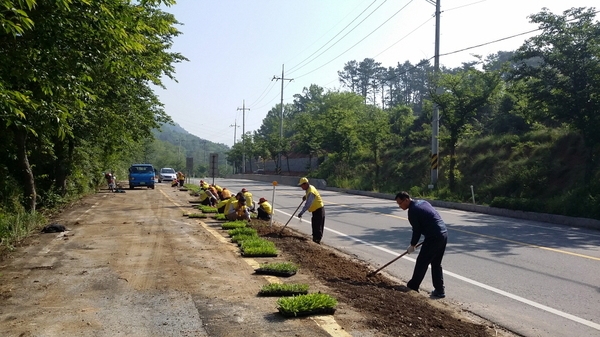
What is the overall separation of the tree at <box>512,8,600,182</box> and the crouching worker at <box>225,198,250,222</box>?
13146 millimetres

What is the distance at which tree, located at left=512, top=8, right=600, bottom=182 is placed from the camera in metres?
20.6

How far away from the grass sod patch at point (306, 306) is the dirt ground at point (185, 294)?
4.0 inches

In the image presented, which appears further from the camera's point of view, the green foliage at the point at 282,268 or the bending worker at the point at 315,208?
the bending worker at the point at 315,208

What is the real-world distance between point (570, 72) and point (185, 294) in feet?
63.2

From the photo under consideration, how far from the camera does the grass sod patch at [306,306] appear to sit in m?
5.84

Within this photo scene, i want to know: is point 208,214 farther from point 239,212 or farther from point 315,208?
point 315,208

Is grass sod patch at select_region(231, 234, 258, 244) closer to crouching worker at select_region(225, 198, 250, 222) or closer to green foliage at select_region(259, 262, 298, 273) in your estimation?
green foliage at select_region(259, 262, 298, 273)

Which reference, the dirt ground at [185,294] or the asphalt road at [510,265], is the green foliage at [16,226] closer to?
the dirt ground at [185,294]

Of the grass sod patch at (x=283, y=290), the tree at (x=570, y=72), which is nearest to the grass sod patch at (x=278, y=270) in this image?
the grass sod patch at (x=283, y=290)

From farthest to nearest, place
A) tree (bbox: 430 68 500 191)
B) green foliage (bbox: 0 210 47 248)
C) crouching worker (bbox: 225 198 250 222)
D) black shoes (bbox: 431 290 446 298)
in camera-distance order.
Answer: tree (bbox: 430 68 500 191)
crouching worker (bbox: 225 198 250 222)
green foliage (bbox: 0 210 47 248)
black shoes (bbox: 431 290 446 298)

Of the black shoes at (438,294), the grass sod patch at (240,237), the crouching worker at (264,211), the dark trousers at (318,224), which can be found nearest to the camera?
the black shoes at (438,294)

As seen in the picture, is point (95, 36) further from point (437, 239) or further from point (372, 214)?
point (372, 214)

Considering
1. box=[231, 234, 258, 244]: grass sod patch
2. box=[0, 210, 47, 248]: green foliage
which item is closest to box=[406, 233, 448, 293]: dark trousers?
box=[231, 234, 258, 244]: grass sod patch

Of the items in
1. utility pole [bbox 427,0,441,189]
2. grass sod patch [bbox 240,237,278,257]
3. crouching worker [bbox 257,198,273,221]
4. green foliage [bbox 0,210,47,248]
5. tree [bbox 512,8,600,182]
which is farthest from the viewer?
utility pole [bbox 427,0,441,189]
